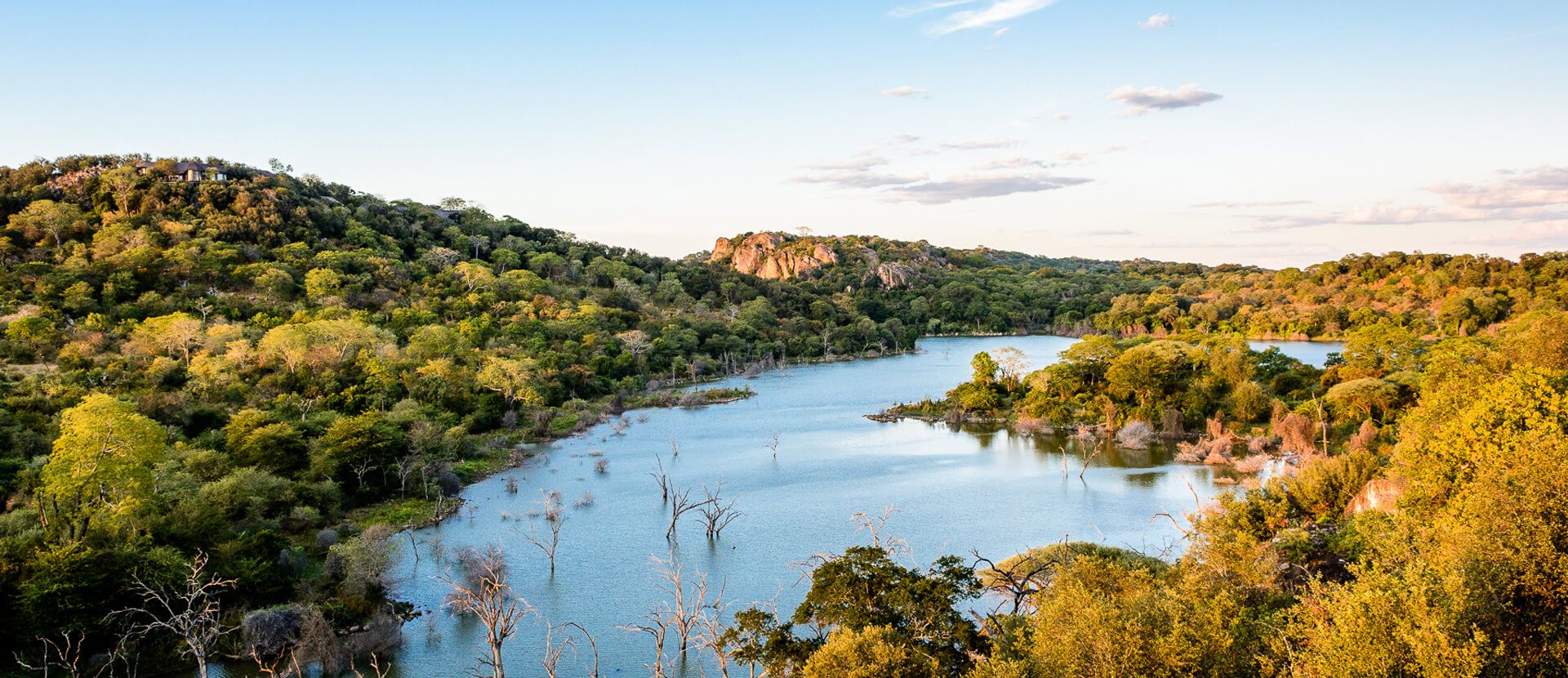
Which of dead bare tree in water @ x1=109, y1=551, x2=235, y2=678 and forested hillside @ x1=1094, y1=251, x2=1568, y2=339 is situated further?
forested hillside @ x1=1094, y1=251, x2=1568, y2=339

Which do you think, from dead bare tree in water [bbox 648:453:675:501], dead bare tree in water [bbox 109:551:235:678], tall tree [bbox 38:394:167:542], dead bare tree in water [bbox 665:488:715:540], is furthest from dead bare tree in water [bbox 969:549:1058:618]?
tall tree [bbox 38:394:167:542]

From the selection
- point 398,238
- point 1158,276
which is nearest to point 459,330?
point 398,238

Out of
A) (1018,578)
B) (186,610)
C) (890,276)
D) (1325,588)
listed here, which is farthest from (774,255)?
(1325,588)

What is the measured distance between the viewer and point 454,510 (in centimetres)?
2984

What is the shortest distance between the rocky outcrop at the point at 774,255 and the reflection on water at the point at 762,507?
341ft

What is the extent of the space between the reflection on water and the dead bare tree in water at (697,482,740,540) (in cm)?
Answer: 50

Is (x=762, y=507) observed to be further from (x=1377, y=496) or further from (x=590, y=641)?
(x=1377, y=496)

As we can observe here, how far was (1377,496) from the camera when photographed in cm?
2177

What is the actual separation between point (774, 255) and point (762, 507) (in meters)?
131

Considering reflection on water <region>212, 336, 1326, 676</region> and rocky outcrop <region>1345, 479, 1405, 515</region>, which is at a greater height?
rocky outcrop <region>1345, 479, 1405, 515</region>

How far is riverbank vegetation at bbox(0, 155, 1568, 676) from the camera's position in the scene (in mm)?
12398

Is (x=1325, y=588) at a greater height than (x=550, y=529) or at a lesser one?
greater

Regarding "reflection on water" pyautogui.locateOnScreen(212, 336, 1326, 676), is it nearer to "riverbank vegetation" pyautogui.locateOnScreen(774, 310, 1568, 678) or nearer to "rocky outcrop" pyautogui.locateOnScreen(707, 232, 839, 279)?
"riverbank vegetation" pyautogui.locateOnScreen(774, 310, 1568, 678)

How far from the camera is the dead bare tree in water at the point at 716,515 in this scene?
2653 centimetres
